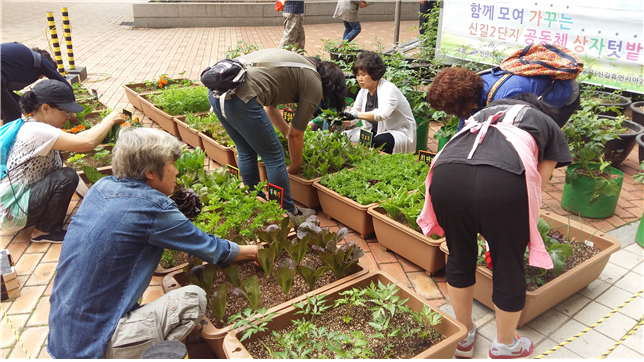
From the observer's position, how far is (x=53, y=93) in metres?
3.25

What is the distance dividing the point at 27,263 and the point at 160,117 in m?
3.02

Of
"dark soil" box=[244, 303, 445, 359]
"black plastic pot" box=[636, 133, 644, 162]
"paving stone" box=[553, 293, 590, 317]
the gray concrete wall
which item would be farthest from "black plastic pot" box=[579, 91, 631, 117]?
the gray concrete wall

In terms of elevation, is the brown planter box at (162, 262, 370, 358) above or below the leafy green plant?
below

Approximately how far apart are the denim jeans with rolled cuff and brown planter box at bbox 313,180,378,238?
1.90 m

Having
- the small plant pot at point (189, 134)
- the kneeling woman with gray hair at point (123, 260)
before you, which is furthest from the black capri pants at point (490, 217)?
the small plant pot at point (189, 134)

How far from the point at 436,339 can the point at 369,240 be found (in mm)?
1422

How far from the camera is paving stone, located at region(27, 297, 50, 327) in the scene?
279cm

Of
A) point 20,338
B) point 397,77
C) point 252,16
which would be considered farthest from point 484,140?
point 252,16

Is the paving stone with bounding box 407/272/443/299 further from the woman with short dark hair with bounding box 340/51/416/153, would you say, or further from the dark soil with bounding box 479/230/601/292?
the woman with short dark hair with bounding box 340/51/416/153

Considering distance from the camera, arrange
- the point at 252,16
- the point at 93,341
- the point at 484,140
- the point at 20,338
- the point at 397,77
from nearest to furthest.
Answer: the point at 93,341 → the point at 484,140 → the point at 20,338 → the point at 397,77 → the point at 252,16

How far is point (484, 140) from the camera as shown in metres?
2.12

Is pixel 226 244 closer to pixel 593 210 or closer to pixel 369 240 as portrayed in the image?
pixel 369 240

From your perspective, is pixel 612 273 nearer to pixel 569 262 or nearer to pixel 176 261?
pixel 569 262

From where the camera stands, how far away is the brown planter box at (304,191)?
3.93 meters
